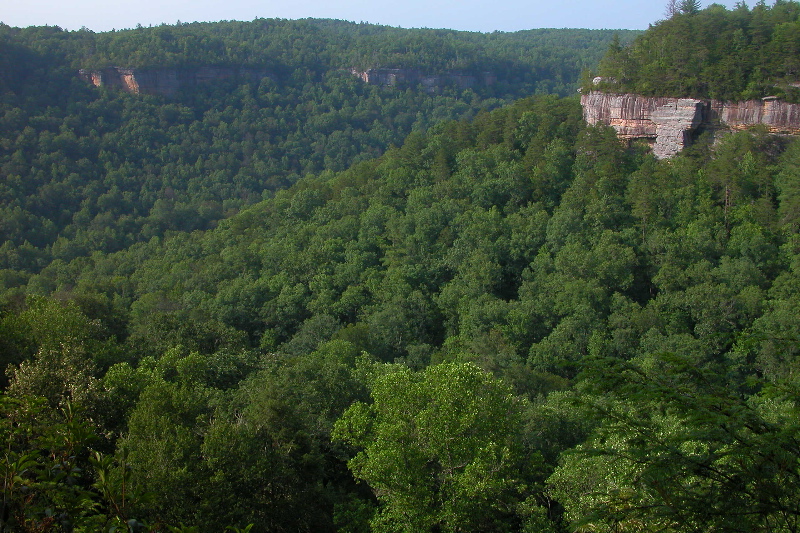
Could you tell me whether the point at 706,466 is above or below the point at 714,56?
below

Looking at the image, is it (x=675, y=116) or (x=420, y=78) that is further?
(x=420, y=78)

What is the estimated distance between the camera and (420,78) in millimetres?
115500

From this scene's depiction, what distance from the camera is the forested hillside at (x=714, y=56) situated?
37.7 metres

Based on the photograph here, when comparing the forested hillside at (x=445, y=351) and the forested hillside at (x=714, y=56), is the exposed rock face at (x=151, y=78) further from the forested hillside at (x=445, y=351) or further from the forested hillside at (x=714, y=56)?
the forested hillside at (x=714, y=56)

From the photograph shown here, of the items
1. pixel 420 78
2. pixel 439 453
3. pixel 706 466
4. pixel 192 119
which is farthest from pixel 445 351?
pixel 420 78

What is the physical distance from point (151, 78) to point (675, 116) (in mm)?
74871

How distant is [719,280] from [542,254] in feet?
29.2

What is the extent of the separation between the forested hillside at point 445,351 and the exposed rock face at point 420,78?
191 feet

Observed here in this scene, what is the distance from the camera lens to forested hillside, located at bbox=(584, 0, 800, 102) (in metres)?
37.7

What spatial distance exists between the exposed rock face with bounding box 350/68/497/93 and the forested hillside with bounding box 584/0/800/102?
2807 inches

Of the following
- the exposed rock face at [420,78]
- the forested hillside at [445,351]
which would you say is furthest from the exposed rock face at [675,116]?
the exposed rock face at [420,78]

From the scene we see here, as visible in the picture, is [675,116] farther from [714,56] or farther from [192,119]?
[192,119]

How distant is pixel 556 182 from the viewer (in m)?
41.3

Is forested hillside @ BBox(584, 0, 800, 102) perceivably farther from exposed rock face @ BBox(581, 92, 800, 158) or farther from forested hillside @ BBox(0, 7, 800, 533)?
forested hillside @ BBox(0, 7, 800, 533)
